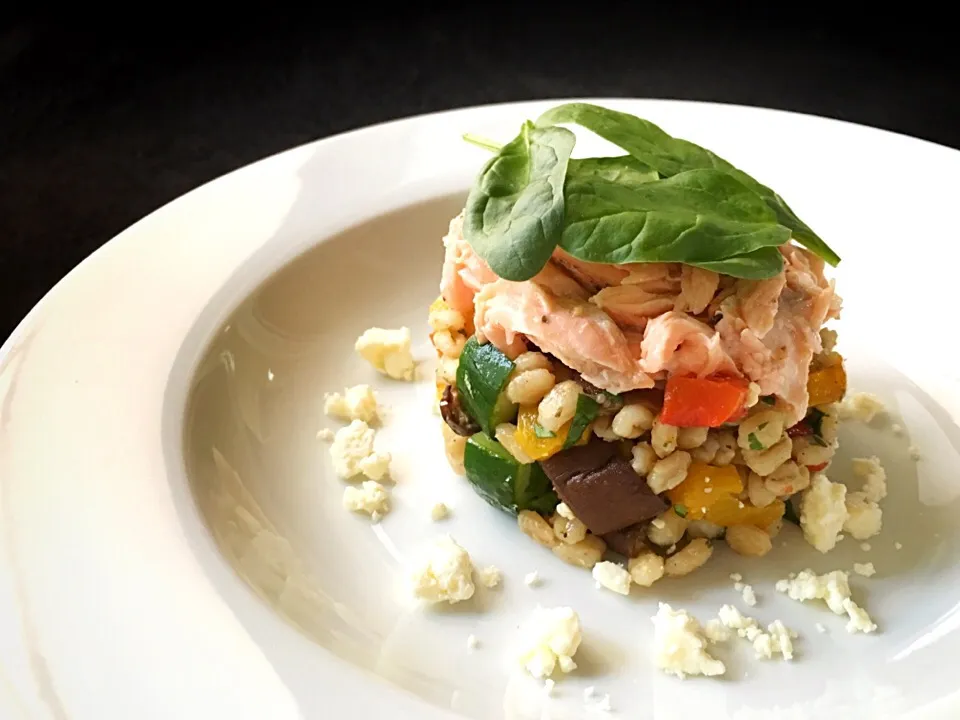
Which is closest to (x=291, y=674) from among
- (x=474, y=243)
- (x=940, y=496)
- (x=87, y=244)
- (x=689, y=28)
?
(x=474, y=243)

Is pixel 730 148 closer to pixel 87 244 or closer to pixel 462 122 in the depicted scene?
pixel 462 122

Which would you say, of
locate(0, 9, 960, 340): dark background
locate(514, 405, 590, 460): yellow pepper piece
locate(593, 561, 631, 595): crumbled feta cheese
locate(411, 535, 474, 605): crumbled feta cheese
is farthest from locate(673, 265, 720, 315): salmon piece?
→ locate(0, 9, 960, 340): dark background

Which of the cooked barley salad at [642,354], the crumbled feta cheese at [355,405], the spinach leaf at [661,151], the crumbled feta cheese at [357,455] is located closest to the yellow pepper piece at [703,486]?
the cooked barley salad at [642,354]

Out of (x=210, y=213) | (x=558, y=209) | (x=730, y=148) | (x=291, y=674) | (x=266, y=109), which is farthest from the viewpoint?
(x=266, y=109)

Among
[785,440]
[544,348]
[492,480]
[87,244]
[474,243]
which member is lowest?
[87,244]

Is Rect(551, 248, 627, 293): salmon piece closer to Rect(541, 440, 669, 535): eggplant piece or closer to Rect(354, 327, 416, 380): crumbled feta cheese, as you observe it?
Rect(541, 440, 669, 535): eggplant piece

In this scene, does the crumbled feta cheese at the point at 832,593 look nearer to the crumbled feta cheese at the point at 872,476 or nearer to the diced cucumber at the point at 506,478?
the crumbled feta cheese at the point at 872,476
